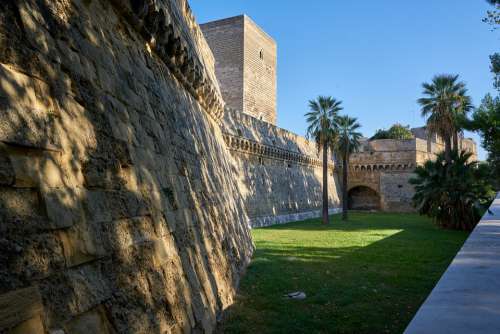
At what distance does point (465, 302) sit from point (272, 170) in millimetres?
21004

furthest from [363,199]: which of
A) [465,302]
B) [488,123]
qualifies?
[465,302]

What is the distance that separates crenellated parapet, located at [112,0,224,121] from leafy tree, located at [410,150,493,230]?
1308 centimetres

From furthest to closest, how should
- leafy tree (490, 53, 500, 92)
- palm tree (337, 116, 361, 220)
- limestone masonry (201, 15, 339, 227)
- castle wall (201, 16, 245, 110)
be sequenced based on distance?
castle wall (201, 16, 245, 110)
palm tree (337, 116, 361, 220)
limestone masonry (201, 15, 339, 227)
leafy tree (490, 53, 500, 92)

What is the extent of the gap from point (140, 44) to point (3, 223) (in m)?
3.70

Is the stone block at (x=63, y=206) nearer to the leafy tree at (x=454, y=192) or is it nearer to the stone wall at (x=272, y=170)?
the stone wall at (x=272, y=170)

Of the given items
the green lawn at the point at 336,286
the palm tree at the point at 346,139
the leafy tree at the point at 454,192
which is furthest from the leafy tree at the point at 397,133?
the green lawn at the point at 336,286

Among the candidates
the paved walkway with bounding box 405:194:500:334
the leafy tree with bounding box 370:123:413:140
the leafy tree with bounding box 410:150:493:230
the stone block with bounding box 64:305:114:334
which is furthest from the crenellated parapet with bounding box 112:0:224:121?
the leafy tree with bounding box 370:123:413:140

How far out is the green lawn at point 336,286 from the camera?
484cm

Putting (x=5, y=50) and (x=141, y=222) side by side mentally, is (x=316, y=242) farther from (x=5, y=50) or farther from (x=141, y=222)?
(x=5, y=50)

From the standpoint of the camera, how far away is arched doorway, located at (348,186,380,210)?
37875 mm

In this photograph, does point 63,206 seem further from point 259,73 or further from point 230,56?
point 259,73

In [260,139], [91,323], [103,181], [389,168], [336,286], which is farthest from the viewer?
[389,168]

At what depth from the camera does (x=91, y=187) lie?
2617 millimetres

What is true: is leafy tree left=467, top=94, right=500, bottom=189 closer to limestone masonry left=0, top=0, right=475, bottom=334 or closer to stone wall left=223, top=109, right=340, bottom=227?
stone wall left=223, top=109, right=340, bottom=227
